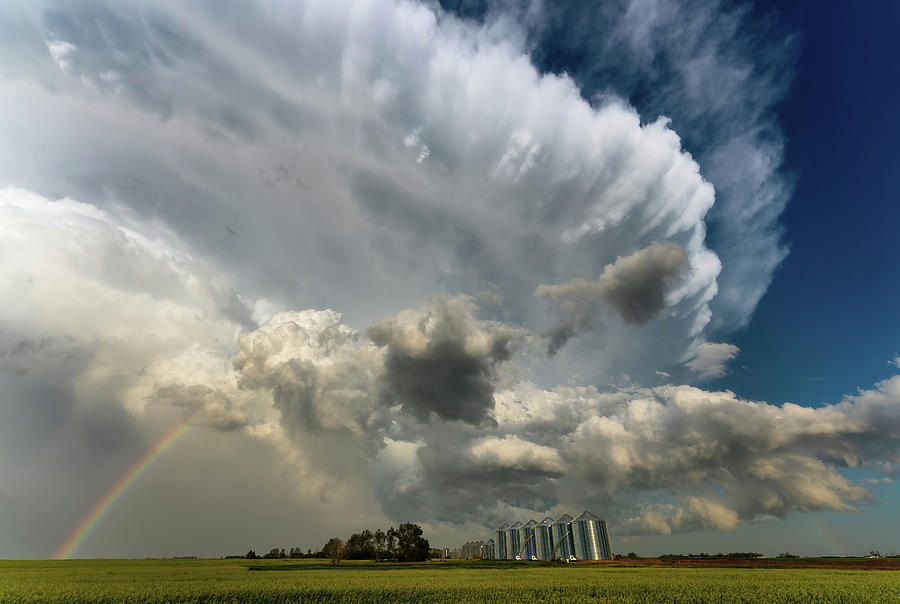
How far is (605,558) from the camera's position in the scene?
6358 inches

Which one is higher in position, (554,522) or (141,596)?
(554,522)

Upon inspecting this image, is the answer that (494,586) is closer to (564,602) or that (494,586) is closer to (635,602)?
(564,602)

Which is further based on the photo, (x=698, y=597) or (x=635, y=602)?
(x=698, y=597)

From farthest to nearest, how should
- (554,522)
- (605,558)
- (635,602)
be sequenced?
(554,522), (605,558), (635,602)

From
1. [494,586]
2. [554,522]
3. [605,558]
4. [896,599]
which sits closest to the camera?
[896,599]

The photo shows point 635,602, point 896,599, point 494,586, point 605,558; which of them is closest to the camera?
point 635,602

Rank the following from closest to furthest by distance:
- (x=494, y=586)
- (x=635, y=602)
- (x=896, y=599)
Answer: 1. (x=635, y=602)
2. (x=896, y=599)
3. (x=494, y=586)

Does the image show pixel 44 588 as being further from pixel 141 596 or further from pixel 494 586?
pixel 494 586

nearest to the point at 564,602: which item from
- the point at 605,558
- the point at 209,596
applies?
the point at 209,596

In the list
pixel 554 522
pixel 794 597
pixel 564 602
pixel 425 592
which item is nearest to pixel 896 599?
pixel 794 597

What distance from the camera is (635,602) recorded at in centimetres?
4359

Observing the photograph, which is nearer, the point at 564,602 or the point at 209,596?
the point at 564,602

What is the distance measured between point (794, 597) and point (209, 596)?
2797 inches

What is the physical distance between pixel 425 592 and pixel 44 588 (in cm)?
5279
